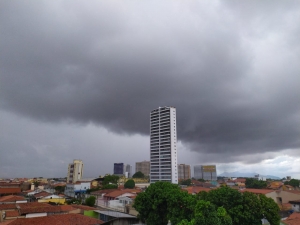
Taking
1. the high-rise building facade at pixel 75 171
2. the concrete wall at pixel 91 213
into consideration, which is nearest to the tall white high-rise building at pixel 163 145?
the high-rise building facade at pixel 75 171

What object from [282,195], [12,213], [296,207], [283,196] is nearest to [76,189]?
[12,213]

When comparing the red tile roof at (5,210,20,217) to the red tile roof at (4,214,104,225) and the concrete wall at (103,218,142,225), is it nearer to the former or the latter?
the red tile roof at (4,214,104,225)

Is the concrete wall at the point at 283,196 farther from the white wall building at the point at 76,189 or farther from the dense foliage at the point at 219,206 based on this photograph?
the white wall building at the point at 76,189

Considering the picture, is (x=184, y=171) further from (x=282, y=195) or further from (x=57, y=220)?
(x=57, y=220)

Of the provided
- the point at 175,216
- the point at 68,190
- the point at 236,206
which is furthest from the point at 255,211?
the point at 68,190

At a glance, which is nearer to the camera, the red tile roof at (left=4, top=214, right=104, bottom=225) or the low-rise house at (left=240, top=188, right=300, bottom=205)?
the red tile roof at (left=4, top=214, right=104, bottom=225)

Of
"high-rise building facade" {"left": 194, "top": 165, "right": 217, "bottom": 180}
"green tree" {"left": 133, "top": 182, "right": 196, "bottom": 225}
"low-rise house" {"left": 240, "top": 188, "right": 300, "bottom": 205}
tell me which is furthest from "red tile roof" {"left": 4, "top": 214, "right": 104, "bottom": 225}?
"high-rise building facade" {"left": 194, "top": 165, "right": 217, "bottom": 180}
